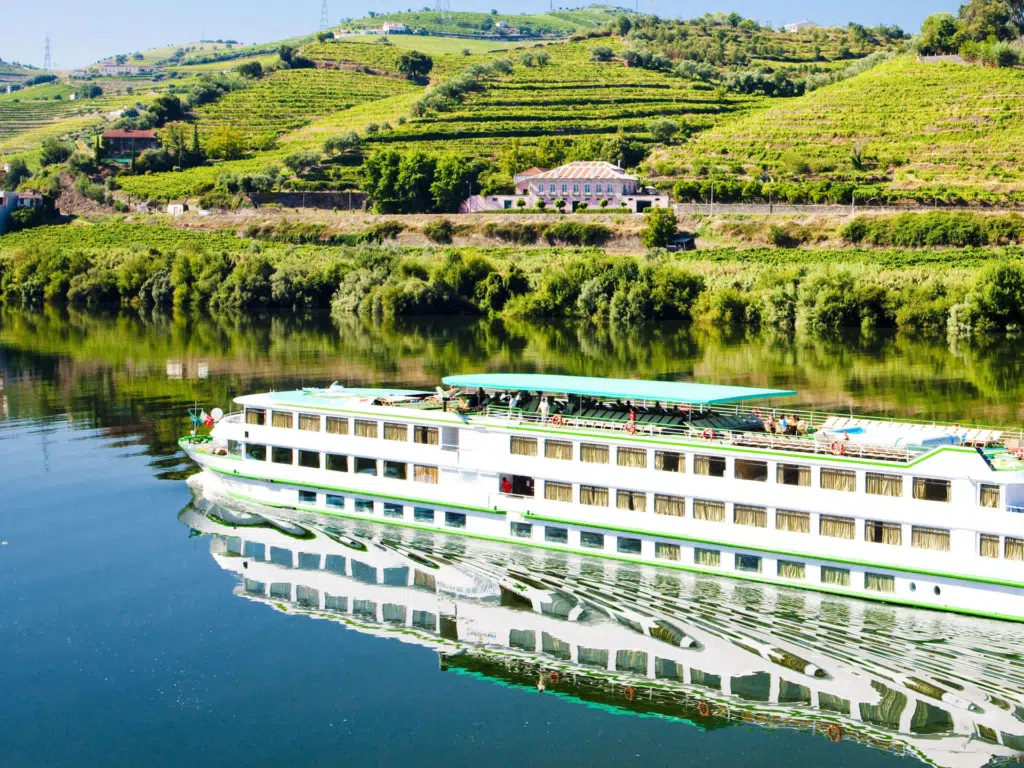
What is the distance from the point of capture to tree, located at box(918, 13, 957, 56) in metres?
126

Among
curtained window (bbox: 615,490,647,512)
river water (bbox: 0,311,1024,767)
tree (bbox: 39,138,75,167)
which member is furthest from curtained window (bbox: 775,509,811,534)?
tree (bbox: 39,138,75,167)

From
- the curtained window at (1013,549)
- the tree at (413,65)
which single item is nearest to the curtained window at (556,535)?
the curtained window at (1013,549)

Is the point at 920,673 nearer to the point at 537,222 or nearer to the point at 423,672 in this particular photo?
the point at 423,672

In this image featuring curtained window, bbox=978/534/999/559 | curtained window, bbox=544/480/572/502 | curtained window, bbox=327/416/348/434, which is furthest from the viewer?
curtained window, bbox=327/416/348/434

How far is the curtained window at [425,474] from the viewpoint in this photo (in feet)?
98.9

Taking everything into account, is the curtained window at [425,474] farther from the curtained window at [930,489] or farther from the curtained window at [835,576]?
the curtained window at [930,489]

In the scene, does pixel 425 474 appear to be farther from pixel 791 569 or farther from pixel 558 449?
pixel 791 569

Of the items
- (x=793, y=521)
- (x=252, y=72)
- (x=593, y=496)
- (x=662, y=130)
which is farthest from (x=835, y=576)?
(x=252, y=72)

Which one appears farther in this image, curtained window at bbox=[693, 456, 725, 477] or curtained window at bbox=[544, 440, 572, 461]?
curtained window at bbox=[544, 440, 572, 461]

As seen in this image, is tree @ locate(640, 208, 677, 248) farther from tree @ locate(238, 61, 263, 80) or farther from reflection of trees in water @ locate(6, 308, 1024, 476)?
tree @ locate(238, 61, 263, 80)

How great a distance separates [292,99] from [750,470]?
13564 centimetres

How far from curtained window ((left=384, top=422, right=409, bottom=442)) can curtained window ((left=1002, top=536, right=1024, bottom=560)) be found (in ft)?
46.5

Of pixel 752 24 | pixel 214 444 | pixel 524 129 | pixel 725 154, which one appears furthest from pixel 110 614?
pixel 752 24

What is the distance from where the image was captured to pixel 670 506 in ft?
88.6
